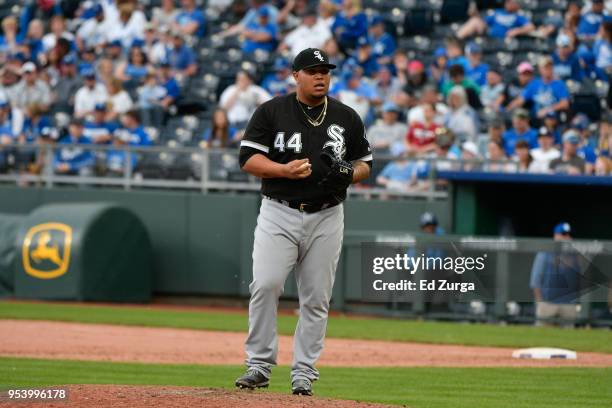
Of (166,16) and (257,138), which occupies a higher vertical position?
(166,16)

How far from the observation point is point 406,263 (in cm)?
920

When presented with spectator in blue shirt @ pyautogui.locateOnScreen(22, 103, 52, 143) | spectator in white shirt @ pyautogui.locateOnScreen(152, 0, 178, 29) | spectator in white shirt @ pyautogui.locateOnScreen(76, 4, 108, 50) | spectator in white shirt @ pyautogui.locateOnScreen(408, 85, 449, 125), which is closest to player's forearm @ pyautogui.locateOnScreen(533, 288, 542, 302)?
spectator in white shirt @ pyautogui.locateOnScreen(408, 85, 449, 125)

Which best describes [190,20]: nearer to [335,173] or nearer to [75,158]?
[75,158]

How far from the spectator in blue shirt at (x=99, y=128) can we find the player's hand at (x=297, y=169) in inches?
464

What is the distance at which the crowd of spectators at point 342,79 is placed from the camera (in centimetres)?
1606

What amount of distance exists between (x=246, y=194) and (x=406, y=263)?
27.9 feet

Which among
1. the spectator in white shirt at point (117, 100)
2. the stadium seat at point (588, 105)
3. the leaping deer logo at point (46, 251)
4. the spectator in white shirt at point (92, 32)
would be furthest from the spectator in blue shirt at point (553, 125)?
the spectator in white shirt at point (92, 32)

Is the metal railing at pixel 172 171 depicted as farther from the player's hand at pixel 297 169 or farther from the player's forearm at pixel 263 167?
the player's hand at pixel 297 169

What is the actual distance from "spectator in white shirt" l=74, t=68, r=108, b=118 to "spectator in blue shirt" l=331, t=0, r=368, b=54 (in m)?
3.77

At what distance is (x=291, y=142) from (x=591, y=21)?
11.1 metres

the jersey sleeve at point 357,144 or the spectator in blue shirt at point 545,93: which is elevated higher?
the spectator in blue shirt at point 545,93

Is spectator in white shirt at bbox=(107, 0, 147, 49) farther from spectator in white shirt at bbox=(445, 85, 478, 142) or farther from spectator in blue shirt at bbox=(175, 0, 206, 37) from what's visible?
spectator in white shirt at bbox=(445, 85, 478, 142)

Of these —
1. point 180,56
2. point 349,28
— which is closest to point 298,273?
point 349,28

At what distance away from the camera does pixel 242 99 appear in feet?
58.9
